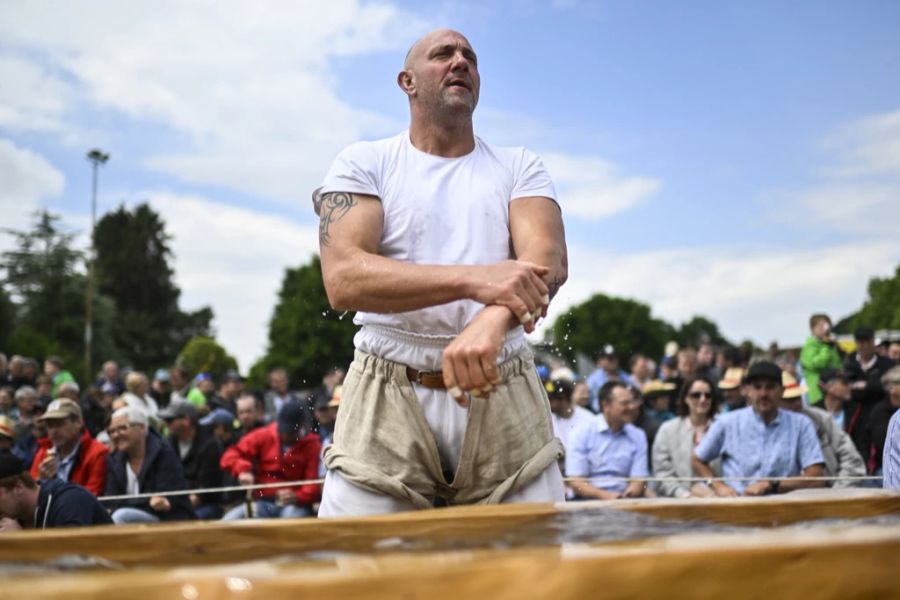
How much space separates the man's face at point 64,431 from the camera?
316 inches

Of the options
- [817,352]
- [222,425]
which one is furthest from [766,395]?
[222,425]

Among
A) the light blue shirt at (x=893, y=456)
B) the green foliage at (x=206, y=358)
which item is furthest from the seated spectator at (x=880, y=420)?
the green foliage at (x=206, y=358)

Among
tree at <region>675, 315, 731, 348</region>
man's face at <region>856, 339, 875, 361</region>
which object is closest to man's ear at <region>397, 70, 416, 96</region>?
man's face at <region>856, 339, 875, 361</region>

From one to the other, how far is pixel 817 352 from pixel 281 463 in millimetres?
6407

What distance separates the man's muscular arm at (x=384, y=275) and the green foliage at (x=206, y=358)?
1599 inches

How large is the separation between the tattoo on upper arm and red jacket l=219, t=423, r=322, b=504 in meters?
5.42

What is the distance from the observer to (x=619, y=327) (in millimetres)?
87562

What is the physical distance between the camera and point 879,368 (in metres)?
10.4

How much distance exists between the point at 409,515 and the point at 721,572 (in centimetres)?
69

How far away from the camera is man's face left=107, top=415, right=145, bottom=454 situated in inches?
317

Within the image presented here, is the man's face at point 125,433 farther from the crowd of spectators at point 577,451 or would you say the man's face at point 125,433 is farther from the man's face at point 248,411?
the man's face at point 248,411

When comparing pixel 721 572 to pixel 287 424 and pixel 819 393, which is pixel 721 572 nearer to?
pixel 287 424

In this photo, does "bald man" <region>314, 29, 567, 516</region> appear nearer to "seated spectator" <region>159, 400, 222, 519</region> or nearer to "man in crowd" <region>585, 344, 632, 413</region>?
"seated spectator" <region>159, 400, 222, 519</region>

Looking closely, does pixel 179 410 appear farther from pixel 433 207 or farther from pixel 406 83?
pixel 433 207
